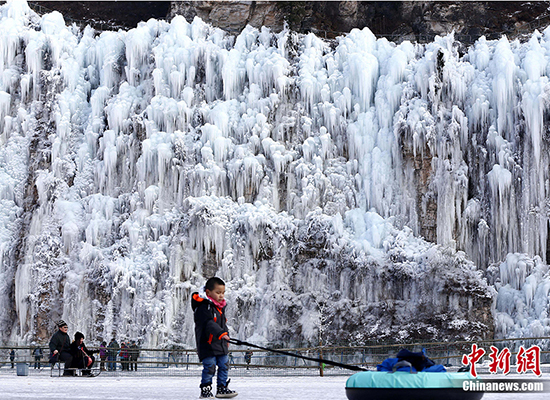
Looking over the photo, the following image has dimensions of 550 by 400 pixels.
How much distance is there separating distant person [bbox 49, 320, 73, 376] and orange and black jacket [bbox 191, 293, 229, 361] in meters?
7.06

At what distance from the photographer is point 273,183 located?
90.6 feet

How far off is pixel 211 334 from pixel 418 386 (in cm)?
261

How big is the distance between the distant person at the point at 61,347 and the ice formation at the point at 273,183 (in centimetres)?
1013

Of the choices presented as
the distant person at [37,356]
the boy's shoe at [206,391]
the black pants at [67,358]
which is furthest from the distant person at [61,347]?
the boy's shoe at [206,391]

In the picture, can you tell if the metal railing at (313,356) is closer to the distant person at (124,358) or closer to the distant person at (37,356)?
the distant person at (124,358)

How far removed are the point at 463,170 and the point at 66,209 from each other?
13854mm

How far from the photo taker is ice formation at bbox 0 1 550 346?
25.3m

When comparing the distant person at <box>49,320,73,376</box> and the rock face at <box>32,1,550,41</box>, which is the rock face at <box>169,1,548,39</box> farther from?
the distant person at <box>49,320,73,376</box>

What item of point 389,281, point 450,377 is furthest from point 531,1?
point 450,377

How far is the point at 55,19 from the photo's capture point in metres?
31.2

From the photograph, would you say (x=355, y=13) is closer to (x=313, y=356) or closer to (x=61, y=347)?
(x=313, y=356)

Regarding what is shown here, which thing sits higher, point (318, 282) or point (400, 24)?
point (400, 24)

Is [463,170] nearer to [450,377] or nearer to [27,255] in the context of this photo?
[27,255]

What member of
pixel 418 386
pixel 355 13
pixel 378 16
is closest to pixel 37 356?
pixel 418 386
